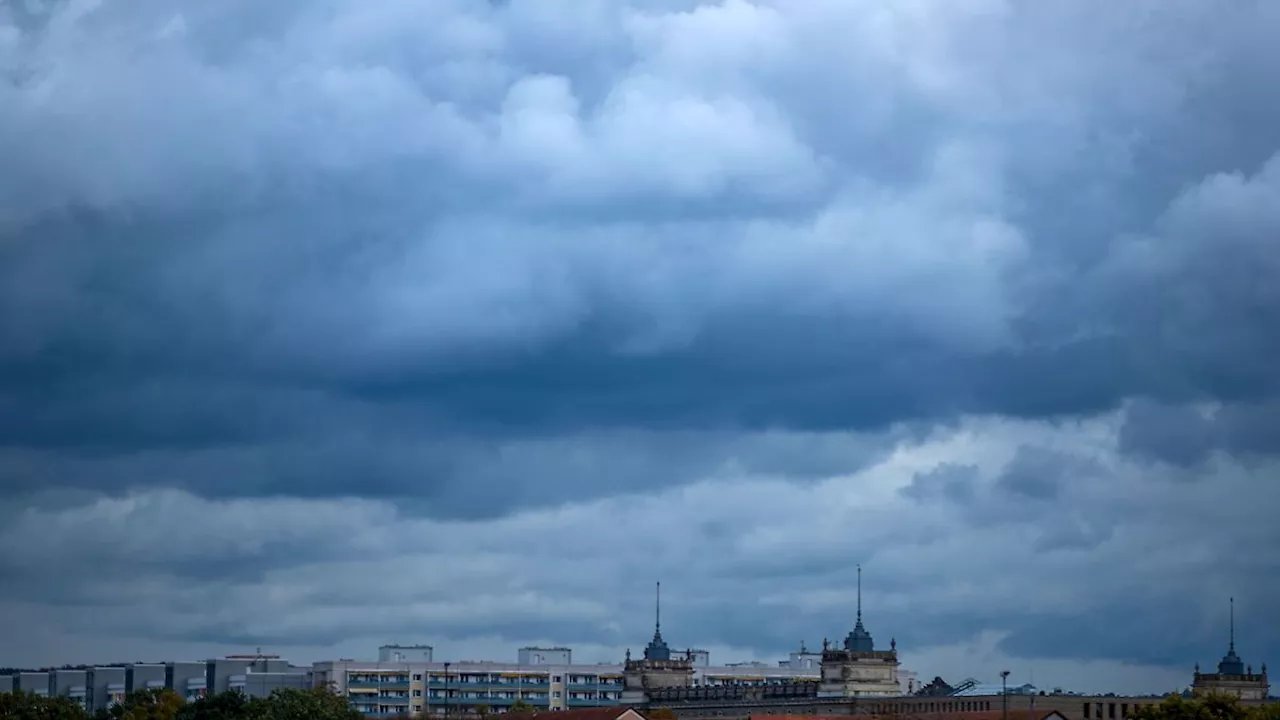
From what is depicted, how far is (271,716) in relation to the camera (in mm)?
191750

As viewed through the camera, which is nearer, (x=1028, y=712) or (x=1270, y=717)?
(x=1270, y=717)

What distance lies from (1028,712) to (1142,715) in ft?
110

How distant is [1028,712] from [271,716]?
238ft

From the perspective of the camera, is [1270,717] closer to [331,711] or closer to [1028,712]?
[1028,712]

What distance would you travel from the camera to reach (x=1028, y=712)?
7844 inches

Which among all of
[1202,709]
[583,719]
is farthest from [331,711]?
[1202,709]

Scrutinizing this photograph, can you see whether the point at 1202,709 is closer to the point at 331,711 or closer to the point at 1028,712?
the point at 1028,712

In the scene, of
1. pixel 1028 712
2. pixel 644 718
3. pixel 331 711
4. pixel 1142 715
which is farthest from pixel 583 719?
pixel 1142 715

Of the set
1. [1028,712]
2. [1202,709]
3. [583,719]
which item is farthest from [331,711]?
[1202,709]

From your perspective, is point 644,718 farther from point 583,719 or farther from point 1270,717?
point 1270,717

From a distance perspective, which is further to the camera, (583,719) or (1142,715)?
(583,719)

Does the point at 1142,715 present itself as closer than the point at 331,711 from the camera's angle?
Yes

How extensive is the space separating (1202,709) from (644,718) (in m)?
57.1

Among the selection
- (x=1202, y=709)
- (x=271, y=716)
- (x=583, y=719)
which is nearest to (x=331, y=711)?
(x=271, y=716)
